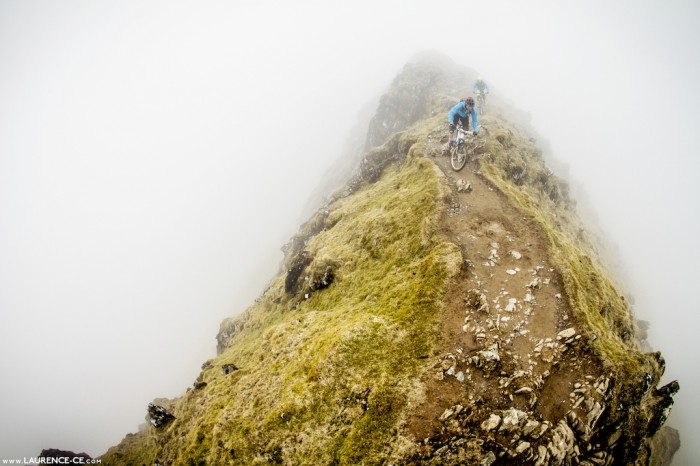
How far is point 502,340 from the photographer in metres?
12.0

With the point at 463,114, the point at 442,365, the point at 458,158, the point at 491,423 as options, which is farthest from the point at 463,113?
the point at 491,423

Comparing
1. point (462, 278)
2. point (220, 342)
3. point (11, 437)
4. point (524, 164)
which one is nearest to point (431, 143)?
point (524, 164)

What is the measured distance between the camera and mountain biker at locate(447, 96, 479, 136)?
23.3 meters

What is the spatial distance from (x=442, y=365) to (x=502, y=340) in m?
2.69

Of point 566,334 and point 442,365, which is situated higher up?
point 442,365

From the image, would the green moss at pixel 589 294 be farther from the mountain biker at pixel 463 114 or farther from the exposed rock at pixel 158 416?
the exposed rock at pixel 158 416

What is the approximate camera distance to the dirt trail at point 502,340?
1036 cm

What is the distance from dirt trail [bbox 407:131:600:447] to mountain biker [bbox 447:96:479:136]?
10.3m

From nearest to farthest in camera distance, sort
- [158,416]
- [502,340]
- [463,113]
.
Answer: [502,340] < [158,416] < [463,113]

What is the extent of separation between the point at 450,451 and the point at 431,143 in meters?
28.7

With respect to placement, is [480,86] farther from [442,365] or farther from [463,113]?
[442,365]

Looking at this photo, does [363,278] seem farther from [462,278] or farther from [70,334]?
[70,334]

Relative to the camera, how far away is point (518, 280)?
1454 centimetres

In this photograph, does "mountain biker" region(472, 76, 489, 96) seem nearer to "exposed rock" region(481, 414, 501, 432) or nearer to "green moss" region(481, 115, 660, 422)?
"green moss" region(481, 115, 660, 422)
